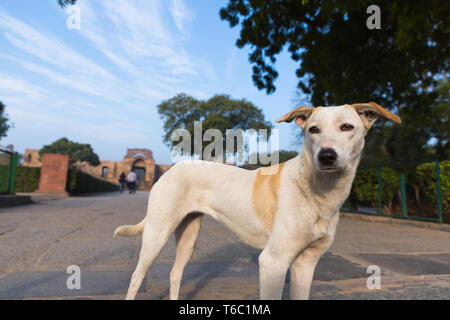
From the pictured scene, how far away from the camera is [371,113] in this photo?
1.54 metres

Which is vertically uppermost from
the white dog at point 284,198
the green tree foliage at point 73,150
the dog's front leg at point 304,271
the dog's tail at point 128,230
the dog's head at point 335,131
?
the green tree foliage at point 73,150

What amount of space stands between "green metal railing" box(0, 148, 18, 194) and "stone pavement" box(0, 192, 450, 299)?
8.24m

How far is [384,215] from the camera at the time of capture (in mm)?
7609

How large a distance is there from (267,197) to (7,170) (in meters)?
13.0

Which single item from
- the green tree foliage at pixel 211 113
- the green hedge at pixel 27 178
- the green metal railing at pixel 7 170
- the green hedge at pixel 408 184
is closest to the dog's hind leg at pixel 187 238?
the green hedge at pixel 408 184

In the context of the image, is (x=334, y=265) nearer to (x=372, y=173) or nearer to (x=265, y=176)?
(x=265, y=176)

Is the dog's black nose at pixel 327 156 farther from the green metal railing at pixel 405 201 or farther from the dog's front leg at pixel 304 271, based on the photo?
the green metal railing at pixel 405 201

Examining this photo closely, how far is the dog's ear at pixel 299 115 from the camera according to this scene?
5.03 feet

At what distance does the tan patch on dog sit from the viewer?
1.59 metres

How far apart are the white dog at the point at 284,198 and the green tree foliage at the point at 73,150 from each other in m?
69.4

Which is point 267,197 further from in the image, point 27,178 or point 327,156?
point 27,178

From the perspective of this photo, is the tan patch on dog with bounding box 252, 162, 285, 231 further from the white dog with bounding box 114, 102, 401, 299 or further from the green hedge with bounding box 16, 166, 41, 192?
the green hedge with bounding box 16, 166, 41, 192

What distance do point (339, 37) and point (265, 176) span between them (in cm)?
730

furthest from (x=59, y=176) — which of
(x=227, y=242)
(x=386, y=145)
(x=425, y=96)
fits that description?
(x=386, y=145)
